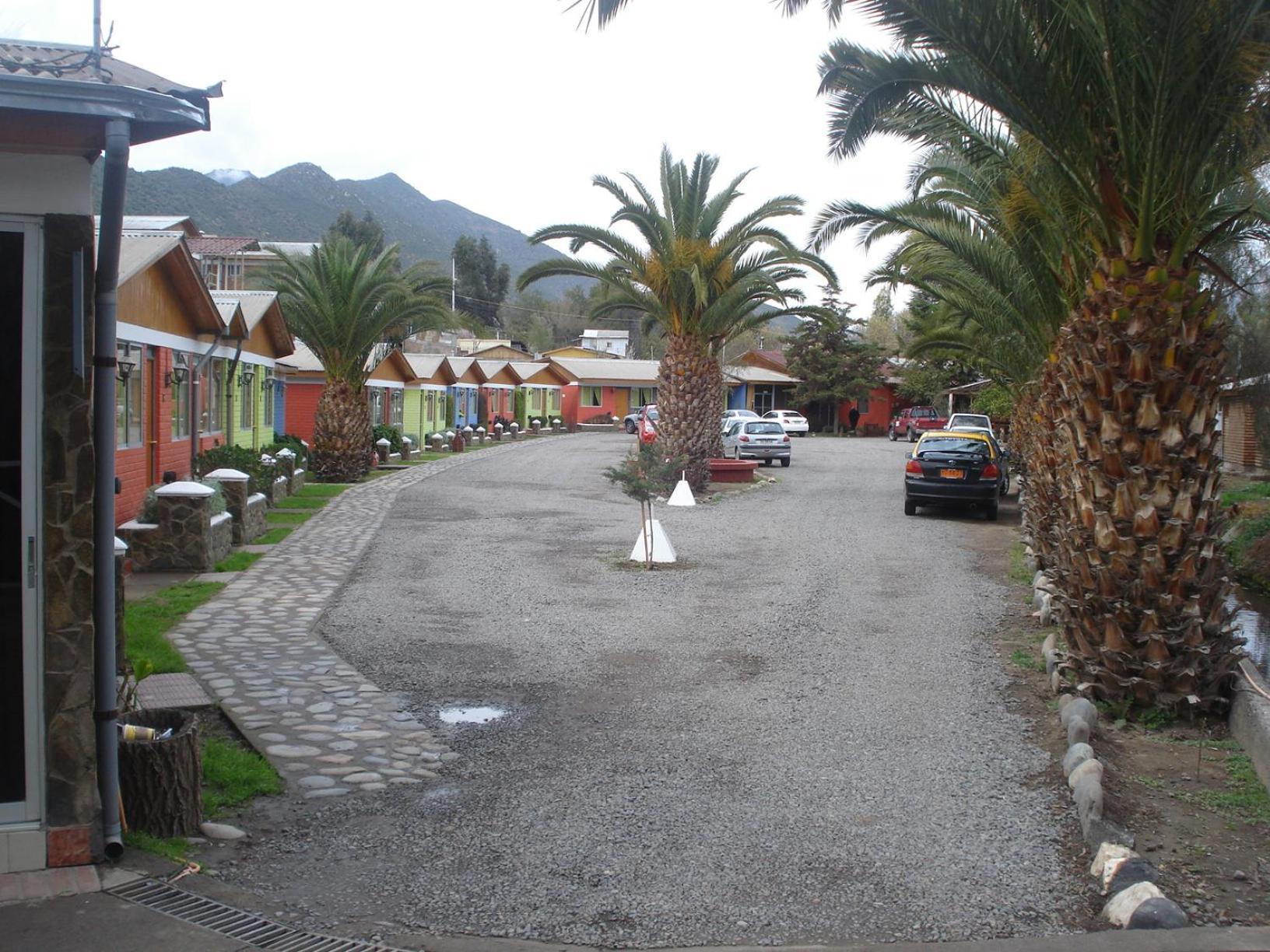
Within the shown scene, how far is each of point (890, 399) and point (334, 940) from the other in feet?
218

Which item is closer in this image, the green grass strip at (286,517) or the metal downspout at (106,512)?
the metal downspout at (106,512)

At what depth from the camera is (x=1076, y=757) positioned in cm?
627

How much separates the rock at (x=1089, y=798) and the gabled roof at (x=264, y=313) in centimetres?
1779

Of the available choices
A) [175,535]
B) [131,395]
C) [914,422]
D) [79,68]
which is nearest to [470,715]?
[79,68]

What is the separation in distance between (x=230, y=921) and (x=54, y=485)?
188 cm

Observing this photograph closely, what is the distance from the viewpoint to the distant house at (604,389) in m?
67.1

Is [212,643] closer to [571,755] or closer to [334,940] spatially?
[571,755]

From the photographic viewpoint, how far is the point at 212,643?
364 inches

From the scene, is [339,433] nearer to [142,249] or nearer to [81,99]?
[142,249]

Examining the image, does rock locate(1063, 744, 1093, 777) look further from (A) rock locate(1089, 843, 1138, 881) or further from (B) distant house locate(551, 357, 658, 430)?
(B) distant house locate(551, 357, 658, 430)

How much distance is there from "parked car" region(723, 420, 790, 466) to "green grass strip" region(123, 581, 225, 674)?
2537cm

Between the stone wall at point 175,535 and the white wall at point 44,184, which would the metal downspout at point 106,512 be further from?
the stone wall at point 175,535

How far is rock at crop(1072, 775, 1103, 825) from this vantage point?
17.9ft

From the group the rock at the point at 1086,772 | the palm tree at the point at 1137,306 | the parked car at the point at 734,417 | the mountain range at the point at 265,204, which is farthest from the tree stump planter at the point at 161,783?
the mountain range at the point at 265,204
